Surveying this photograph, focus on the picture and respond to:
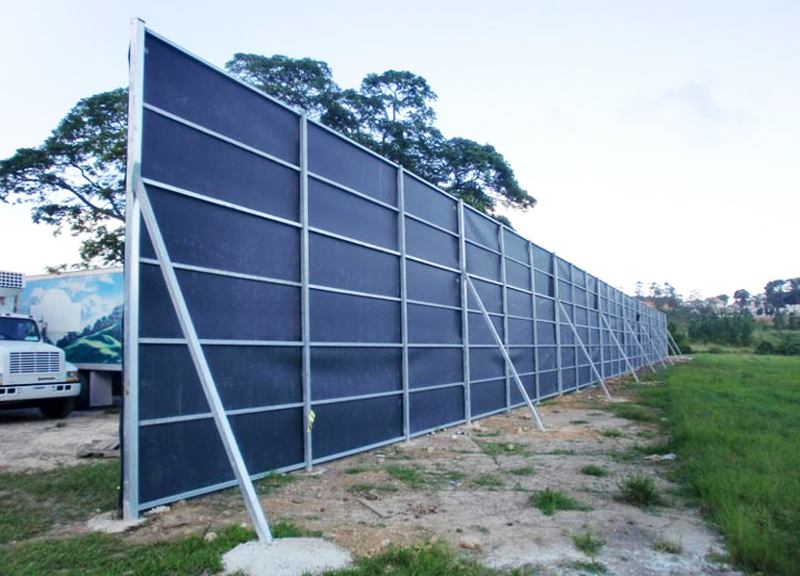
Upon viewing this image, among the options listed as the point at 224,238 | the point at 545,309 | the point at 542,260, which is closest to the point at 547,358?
the point at 545,309

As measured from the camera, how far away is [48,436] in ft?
31.0

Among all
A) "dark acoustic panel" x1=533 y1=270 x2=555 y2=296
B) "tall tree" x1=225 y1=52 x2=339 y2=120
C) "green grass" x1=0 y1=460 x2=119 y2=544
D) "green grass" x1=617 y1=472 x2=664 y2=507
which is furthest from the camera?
"tall tree" x1=225 y1=52 x2=339 y2=120

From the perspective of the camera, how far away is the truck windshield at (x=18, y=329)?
11.8 meters

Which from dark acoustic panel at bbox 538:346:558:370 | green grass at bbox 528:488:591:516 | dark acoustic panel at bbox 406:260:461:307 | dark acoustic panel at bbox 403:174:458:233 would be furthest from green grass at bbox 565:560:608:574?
dark acoustic panel at bbox 538:346:558:370

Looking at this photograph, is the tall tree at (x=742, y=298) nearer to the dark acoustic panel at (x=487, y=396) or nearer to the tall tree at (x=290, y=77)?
the tall tree at (x=290, y=77)

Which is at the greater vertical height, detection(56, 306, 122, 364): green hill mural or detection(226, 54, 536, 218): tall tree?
detection(226, 54, 536, 218): tall tree

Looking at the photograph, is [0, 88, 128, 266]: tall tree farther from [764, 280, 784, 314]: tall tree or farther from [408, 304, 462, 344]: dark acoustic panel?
[764, 280, 784, 314]: tall tree

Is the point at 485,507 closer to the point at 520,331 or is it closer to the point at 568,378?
the point at 520,331

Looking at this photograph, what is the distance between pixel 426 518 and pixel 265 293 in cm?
285

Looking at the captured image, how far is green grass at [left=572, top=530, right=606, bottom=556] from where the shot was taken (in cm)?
379

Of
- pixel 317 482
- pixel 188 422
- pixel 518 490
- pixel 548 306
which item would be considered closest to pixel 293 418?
pixel 317 482

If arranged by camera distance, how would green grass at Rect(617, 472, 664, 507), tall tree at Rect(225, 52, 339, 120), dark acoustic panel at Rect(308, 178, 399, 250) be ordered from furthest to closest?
tall tree at Rect(225, 52, 339, 120) < dark acoustic panel at Rect(308, 178, 399, 250) < green grass at Rect(617, 472, 664, 507)

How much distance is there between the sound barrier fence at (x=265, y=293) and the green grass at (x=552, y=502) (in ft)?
7.96

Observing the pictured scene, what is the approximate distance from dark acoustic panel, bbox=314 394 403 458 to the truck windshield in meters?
8.53
